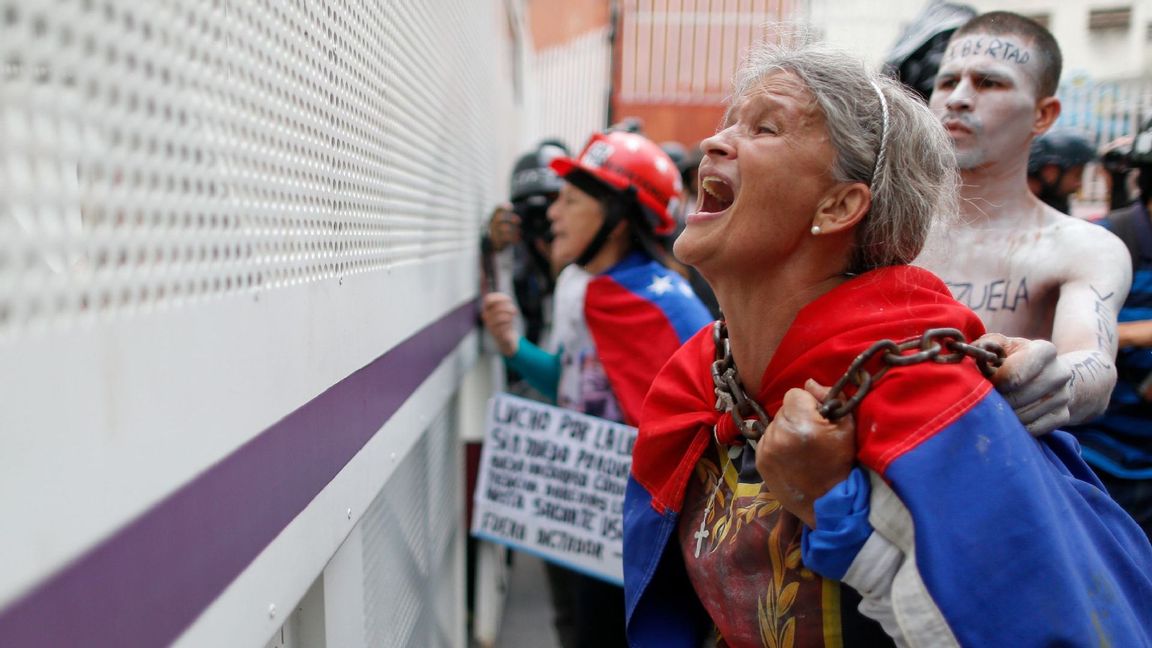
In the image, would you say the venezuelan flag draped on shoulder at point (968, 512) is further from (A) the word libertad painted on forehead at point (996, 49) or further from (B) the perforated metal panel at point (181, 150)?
(A) the word libertad painted on forehead at point (996, 49)

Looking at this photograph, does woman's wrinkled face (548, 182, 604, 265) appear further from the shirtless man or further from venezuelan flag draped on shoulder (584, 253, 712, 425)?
the shirtless man

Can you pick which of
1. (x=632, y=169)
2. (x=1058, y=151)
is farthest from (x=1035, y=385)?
(x=1058, y=151)

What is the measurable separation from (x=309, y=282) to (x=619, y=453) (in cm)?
202

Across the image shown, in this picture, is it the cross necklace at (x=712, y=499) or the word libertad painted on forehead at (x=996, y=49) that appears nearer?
the cross necklace at (x=712, y=499)

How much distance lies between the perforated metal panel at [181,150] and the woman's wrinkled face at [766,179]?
0.69m

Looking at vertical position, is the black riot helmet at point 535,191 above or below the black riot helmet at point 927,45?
below

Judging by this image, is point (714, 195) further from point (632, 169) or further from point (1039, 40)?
point (632, 169)

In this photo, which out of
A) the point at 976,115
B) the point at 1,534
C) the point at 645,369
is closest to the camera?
the point at 1,534

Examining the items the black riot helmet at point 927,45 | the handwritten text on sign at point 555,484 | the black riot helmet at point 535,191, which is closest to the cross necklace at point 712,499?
the handwritten text on sign at point 555,484

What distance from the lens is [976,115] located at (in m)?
2.30

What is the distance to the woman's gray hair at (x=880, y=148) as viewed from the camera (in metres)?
1.60

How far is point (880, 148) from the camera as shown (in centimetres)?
161

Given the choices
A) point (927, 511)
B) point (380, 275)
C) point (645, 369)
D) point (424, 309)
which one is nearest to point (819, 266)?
point (927, 511)

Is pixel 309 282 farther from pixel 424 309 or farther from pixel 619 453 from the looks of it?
pixel 619 453
